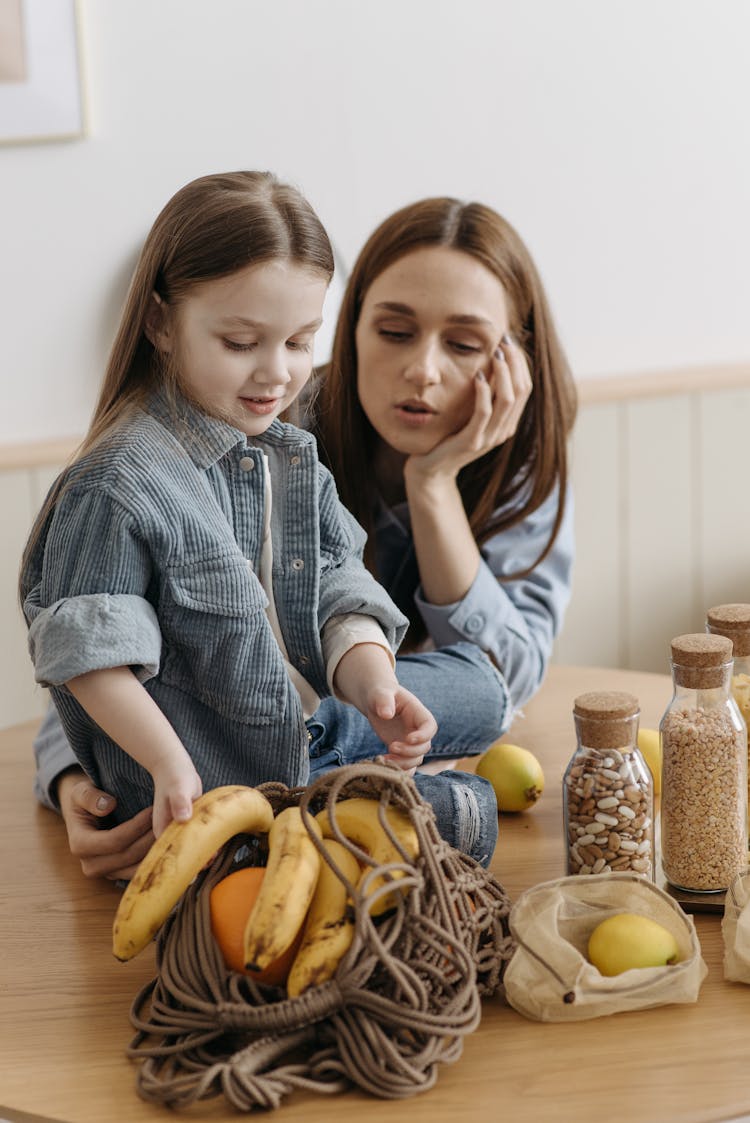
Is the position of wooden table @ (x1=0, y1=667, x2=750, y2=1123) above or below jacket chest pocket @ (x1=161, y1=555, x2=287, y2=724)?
below

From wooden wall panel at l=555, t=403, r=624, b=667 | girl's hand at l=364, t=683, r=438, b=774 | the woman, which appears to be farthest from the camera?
wooden wall panel at l=555, t=403, r=624, b=667

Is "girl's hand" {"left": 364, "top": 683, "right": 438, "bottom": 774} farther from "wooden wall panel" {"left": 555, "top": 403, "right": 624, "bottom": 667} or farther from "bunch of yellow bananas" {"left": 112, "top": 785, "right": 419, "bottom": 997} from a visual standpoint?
"wooden wall panel" {"left": 555, "top": 403, "right": 624, "bottom": 667}

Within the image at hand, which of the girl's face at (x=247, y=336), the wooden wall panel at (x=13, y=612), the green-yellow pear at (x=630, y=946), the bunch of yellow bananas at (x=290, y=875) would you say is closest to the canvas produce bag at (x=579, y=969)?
the green-yellow pear at (x=630, y=946)

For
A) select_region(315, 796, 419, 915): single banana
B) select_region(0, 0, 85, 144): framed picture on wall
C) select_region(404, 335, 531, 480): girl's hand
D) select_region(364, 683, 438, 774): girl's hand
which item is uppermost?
select_region(0, 0, 85, 144): framed picture on wall

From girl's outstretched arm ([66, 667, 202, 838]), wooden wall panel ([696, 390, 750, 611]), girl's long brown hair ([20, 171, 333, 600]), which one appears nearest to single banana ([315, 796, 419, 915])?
girl's outstretched arm ([66, 667, 202, 838])

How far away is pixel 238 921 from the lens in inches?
33.9

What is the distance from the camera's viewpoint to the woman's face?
1.48m

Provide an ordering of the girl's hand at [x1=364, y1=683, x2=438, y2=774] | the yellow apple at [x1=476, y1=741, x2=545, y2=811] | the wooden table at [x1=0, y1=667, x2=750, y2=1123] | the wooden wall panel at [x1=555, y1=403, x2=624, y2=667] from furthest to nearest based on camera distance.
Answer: the wooden wall panel at [x1=555, y1=403, x2=624, y2=667]
the yellow apple at [x1=476, y1=741, x2=545, y2=811]
the girl's hand at [x1=364, y1=683, x2=438, y2=774]
the wooden table at [x1=0, y1=667, x2=750, y2=1123]

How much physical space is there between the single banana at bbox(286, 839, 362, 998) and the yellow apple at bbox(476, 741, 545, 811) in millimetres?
352

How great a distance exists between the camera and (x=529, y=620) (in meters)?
1.65

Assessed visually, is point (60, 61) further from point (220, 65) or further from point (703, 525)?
point (703, 525)

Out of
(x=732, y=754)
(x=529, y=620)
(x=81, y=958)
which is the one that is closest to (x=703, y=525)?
(x=529, y=620)

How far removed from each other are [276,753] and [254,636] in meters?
0.11

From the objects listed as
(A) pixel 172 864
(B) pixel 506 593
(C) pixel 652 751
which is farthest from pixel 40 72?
(A) pixel 172 864
